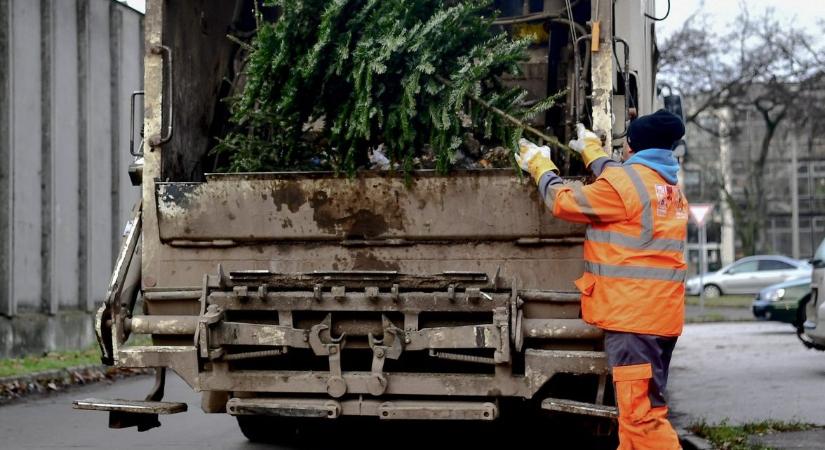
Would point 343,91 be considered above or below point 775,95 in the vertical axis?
below

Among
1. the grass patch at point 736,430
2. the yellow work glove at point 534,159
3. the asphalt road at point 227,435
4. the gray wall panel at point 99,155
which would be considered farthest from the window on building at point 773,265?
the yellow work glove at point 534,159

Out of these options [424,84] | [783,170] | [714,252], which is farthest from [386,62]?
[714,252]

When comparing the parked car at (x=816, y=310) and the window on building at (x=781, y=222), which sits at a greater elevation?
the window on building at (x=781, y=222)

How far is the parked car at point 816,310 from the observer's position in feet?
33.9

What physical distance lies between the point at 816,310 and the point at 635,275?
19.6 ft

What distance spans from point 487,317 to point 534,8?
2.12 metres

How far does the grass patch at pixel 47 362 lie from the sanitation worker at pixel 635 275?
24.1 ft

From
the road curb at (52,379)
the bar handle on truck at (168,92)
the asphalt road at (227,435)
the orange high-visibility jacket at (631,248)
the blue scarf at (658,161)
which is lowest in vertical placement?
the road curb at (52,379)

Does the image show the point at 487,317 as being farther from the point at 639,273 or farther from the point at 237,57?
the point at 237,57

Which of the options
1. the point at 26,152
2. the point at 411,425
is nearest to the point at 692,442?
the point at 411,425

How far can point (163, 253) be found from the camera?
19.5ft

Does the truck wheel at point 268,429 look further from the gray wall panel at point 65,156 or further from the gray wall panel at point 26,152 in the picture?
the gray wall panel at point 65,156

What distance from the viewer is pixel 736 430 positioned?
7.35m

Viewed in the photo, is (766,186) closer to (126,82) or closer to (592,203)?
(126,82)
